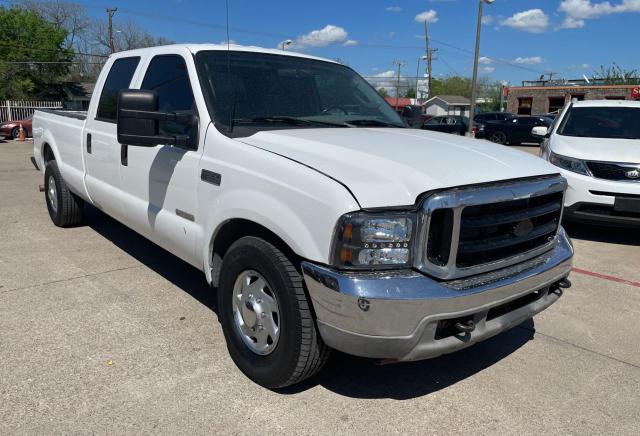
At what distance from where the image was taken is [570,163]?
6.64 meters

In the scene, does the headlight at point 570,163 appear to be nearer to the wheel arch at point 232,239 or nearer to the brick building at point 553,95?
the wheel arch at point 232,239

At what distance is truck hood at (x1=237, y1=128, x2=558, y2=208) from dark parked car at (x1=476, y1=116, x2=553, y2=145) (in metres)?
23.2

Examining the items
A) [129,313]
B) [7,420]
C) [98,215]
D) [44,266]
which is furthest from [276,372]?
[98,215]

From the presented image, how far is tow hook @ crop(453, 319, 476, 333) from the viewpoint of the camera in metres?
2.57

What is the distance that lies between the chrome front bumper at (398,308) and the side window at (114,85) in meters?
3.02

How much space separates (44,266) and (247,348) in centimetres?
294

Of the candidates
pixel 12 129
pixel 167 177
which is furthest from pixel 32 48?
pixel 167 177

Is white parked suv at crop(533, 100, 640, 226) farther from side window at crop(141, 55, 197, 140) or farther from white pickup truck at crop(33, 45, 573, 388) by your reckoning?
side window at crop(141, 55, 197, 140)

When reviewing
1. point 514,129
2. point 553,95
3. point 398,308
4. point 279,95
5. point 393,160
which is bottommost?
point 398,308

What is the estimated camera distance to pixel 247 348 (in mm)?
3084

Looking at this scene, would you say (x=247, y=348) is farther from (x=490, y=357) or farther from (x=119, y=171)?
(x=119, y=171)

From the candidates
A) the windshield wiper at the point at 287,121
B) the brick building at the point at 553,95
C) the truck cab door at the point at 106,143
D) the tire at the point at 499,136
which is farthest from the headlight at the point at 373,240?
the brick building at the point at 553,95

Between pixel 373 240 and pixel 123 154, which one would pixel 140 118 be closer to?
pixel 123 154

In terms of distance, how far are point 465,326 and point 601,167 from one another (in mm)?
4733
